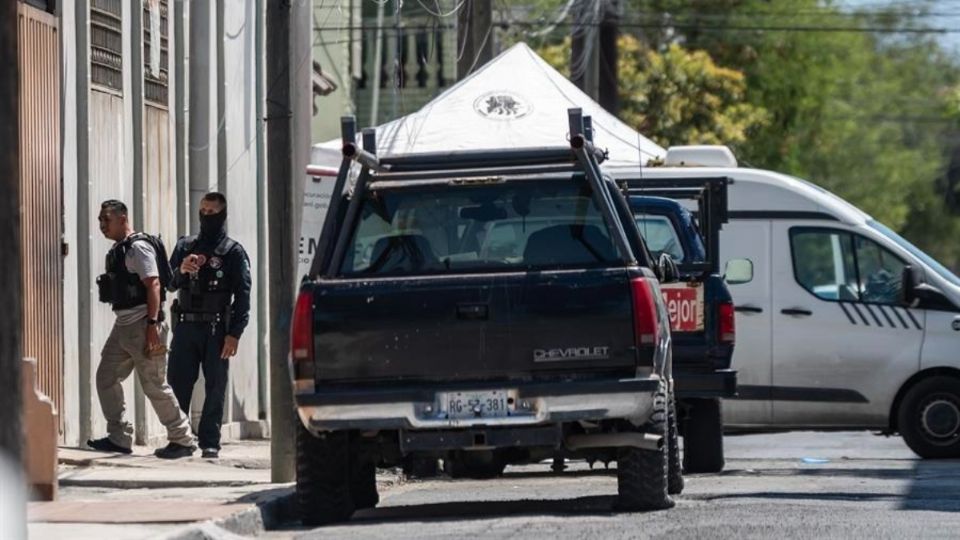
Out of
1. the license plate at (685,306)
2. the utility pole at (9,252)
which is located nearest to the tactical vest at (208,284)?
the license plate at (685,306)

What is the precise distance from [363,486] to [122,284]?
359cm

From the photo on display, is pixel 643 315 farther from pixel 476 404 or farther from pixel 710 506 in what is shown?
pixel 710 506

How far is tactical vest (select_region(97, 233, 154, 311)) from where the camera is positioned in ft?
51.2

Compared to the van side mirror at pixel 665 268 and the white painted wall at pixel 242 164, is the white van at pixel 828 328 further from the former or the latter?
the van side mirror at pixel 665 268

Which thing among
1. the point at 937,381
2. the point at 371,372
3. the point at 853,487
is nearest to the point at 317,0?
the point at 937,381

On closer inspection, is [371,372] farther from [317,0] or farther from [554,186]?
[317,0]

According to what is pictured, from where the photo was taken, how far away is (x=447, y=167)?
12.6 m

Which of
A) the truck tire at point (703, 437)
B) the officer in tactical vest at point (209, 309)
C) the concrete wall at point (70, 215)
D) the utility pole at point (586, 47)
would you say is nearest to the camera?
the truck tire at point (703, 437)

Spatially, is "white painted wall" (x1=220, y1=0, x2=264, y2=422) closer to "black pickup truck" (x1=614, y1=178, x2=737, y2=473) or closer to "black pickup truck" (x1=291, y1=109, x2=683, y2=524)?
"black pickup truck" (x1=614, y1=178, x2=737, y2=473)

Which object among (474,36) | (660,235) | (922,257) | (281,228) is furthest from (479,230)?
(474,36)

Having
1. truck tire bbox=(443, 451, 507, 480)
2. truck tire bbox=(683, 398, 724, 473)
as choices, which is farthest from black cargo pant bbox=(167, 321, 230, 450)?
truck tire bbox=(443, 451, 507, 480)

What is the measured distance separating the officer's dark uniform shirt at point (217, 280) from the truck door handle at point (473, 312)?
506 cm

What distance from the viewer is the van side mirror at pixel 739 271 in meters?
17.9

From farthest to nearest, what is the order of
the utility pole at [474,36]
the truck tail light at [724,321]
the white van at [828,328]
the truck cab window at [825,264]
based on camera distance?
1. the utility pole at [474,36]
2. the truck cab window at [825,264]
3. the white van at [828,328]
4. the truck tail light at [724,321]
